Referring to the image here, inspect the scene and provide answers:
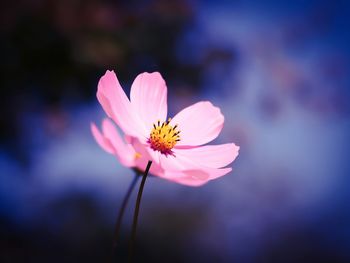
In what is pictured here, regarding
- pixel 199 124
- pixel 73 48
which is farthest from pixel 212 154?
pixel 73 48

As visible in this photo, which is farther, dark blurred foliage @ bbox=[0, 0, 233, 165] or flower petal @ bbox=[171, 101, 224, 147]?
dark blurred foliage @ bbox=[0, 0, 233, 165]

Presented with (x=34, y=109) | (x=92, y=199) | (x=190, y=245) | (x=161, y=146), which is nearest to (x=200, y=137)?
(x=161, y=146)

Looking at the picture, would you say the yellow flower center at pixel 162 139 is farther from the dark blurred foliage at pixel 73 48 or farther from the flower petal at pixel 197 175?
the dark blurred foliage at pixel 73 48

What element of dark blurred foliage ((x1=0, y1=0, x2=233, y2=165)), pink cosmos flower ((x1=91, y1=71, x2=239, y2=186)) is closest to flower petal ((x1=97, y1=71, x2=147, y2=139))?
pink cosmos flower ((x1=91, y1=71, x2=239, y2=186))

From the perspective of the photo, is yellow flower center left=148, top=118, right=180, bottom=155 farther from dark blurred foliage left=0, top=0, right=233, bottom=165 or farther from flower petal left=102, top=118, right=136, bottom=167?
dark blurred foliage left=0, top=0, right=233, bottom=165

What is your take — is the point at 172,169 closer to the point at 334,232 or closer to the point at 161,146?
the point at 161,146

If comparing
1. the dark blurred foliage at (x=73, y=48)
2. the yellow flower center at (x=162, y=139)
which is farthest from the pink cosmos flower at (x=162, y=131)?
the dark blurred foliage at (x=73, y=48)

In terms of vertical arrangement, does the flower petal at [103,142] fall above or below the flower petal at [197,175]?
above

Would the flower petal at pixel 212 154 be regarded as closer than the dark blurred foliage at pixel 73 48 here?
Yes
